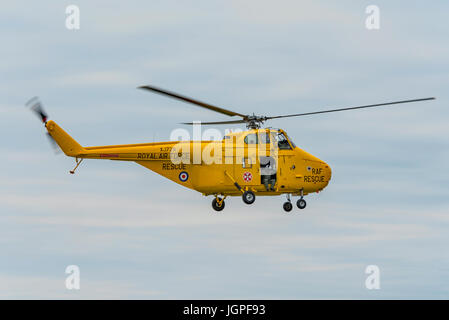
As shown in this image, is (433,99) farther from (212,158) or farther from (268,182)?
(212,158)

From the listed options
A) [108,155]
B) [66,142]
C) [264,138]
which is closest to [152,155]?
[108,155]

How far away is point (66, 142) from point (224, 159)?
9.90 metres

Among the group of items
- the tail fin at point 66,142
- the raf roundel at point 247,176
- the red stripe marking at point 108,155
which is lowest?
the raf roundel at point 247,176

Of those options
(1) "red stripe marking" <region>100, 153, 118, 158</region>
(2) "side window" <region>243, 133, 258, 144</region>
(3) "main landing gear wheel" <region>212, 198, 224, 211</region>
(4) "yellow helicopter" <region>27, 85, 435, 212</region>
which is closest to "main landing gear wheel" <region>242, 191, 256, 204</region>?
(4) "yellow helicopter" <region>27, 85, 435, 212</region>

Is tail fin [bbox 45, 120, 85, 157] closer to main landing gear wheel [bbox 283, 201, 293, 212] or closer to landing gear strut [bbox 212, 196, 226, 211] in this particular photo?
landing gear strut [bbox 212, 196, 226, 211]

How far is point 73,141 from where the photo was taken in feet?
125

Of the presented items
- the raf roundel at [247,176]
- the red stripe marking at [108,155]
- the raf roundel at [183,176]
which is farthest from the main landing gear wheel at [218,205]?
the red stripe marking at [108,155]

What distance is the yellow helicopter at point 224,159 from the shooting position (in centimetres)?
3847

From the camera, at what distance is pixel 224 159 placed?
3919 centimetres

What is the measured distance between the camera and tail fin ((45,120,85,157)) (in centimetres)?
3812

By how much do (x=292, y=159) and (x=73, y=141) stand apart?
45.9 ft

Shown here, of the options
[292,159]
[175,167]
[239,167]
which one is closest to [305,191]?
[292,159]

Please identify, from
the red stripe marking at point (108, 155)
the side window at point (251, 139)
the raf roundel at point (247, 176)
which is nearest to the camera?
the red stripe marking at point (108, 155)

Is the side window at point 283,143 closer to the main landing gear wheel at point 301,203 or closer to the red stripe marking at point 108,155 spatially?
the main landing gear wheel at point 301,203
